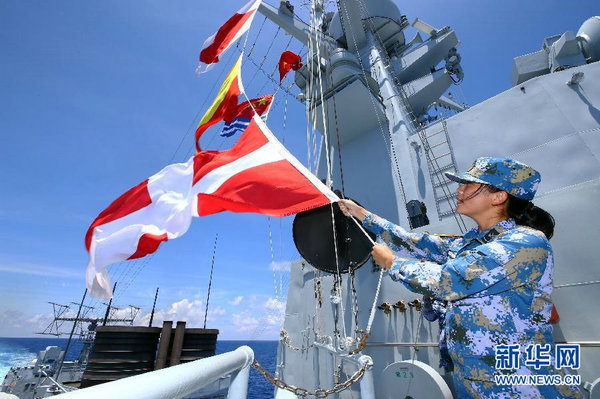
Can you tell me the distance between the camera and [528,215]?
1.58m

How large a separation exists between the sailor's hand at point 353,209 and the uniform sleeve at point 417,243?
209 millimetres

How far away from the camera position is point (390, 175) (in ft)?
28.7

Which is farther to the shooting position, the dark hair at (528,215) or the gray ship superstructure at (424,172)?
the gray ship superstructure at (424,172)

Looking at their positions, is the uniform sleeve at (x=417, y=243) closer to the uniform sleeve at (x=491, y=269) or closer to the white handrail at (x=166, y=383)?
the uniform sleeve at (x=491, y=269)

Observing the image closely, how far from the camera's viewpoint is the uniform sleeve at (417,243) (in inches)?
81.9

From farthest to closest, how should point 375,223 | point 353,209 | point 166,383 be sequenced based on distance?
point 353,209 → point 375,223 → point 166,383

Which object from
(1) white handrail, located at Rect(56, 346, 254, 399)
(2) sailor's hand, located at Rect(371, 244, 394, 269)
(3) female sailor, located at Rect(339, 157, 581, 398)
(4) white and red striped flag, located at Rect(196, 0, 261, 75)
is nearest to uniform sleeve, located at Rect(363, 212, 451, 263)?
(2) sailor's hand, located at Rect(371, 244, 394, 269)

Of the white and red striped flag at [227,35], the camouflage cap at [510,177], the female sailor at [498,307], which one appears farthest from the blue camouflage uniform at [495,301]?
the white and red striped flag at [227,35]

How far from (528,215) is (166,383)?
191 cm

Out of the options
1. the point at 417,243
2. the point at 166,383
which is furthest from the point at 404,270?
the point at 166,383

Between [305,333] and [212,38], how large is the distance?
705 centimetres

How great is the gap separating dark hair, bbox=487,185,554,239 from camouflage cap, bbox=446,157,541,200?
0.06m

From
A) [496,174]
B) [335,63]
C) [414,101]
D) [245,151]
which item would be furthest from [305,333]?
[414,101]

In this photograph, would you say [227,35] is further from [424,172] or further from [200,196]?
[424,172]
